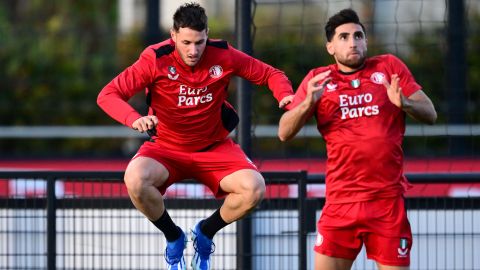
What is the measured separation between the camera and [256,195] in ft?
27.0

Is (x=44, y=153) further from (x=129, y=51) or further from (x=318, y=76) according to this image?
(x=318, y=76)

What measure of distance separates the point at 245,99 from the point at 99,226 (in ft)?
4.98

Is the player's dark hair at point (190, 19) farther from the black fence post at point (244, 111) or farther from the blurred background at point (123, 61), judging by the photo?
the blurred background at point (123, 61)

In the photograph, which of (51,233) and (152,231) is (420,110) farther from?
(51,233)

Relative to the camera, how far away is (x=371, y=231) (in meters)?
7.52

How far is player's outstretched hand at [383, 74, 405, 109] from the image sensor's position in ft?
23.6

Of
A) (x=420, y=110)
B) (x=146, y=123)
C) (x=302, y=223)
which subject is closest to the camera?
(x=420, y=110)

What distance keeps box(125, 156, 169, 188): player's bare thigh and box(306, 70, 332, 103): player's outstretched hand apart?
4.69ft

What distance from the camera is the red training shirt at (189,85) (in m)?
8.20

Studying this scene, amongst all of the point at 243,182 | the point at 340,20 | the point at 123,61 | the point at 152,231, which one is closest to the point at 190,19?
the point at 340,20

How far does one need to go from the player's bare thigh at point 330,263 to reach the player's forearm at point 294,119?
762 mm

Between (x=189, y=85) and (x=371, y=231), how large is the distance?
163 cm

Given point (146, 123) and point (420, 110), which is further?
point (146, 123)

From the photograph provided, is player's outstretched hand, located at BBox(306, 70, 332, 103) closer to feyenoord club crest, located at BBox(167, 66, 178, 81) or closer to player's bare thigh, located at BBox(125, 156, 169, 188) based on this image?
feyenoord club crest, located at BBox(167, 66, 178, 81)
